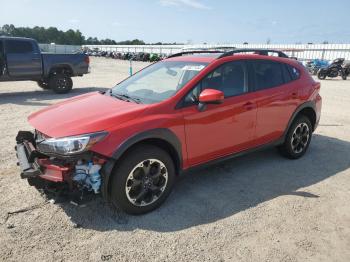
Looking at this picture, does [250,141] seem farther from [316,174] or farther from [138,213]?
[138,213]

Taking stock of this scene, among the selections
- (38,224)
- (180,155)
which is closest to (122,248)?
(38,224)

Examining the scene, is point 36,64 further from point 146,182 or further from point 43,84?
point 146,182

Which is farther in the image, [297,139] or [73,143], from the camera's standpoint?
[297,139]

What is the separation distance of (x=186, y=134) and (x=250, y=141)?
128 centimetres

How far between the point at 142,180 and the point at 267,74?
259cm

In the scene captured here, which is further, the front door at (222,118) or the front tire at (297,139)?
the front tire at (297,139)

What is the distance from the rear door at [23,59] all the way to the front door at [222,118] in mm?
10263

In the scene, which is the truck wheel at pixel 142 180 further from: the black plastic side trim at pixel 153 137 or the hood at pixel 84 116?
the hood at pixel 84 116

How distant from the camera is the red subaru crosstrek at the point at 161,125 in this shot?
11.1ft

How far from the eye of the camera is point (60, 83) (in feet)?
43.8

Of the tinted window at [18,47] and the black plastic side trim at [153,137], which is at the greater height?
the tinted window at [18,47]

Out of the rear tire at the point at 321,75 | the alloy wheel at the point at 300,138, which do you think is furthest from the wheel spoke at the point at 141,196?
the rear tire at the point at 321,75

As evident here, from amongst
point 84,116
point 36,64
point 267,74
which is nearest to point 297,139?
point 267,74

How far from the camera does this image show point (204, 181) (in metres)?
4.76
